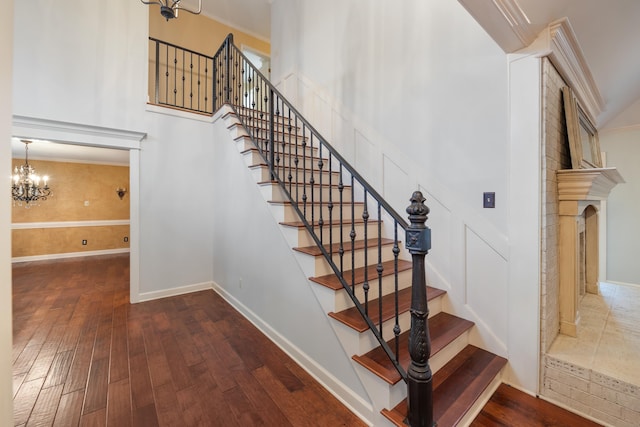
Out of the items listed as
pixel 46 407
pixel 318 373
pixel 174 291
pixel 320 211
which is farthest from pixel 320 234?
pixel 174 291

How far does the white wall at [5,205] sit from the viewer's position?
33.9 inches

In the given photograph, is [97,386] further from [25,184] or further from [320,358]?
[25,184]

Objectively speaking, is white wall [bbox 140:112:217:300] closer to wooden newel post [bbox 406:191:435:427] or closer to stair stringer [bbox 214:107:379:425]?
stair stringer [bbox 214:107:379:425]

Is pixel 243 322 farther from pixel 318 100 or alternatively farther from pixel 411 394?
pixel 318 100

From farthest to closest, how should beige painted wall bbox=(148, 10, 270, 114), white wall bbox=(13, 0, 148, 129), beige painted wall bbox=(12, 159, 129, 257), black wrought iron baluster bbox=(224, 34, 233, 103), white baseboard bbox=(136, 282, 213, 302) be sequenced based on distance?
beige painted wall bbox=(12, 159, 129, 257)
beige painted wall bbox=(148, 10, 270, 114)
black wrought iron baluster bbox=(224, 34, 233, 103)
white baseboard bbox=(136, 282, 213, 302)
white wall bbox=(13, 0, 148, 129)

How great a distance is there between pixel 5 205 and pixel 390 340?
2.02 m

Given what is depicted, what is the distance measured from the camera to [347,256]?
2182 millimetres

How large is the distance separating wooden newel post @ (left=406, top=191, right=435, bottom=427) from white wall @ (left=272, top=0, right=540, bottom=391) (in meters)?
1.02

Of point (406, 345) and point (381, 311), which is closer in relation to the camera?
point (381, 311)

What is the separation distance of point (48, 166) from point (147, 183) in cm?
500

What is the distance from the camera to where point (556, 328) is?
2018mm

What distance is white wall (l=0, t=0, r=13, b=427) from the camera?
0.86 meters

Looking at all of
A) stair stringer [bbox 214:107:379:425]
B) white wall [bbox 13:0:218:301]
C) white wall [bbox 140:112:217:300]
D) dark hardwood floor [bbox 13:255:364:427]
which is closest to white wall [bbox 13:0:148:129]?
white wall [bbox 13:0:218:301]

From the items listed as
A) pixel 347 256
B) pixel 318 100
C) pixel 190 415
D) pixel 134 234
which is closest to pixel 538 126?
pixel 347 256
